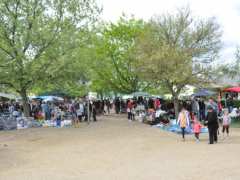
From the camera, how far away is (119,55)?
49062mm

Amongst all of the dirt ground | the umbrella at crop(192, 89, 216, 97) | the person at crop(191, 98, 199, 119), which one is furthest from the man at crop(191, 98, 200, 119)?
the dirt ground

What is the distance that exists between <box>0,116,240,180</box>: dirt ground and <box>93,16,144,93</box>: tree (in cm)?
2562

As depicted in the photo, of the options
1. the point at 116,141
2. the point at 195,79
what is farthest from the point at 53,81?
the point at 116,141

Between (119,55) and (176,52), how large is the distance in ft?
56.0

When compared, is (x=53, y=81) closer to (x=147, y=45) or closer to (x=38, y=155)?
(x=147, y=45)

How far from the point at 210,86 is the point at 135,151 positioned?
19190 mm

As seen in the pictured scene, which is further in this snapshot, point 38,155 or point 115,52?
point 115,52

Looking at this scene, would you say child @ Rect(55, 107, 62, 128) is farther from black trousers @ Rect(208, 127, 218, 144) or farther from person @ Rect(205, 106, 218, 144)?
black trousers @ Rect(208, 127, 218, 144)

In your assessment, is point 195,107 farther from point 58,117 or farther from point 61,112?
point 58,117

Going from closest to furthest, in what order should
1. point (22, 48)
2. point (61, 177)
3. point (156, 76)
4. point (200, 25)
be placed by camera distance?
point (61, 177) → point (22, 48) → point (156, 76) → point (200, 25)

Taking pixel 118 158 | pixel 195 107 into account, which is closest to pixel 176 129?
pixel 195 107

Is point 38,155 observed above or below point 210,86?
below

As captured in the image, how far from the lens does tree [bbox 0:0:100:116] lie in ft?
98.5

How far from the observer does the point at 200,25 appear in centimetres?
3497
